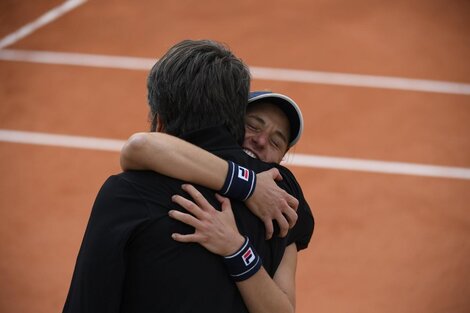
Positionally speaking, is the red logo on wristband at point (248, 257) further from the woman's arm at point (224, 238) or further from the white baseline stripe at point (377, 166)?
the white baseline stripe at point (377, 166)

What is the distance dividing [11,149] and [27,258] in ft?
4.97

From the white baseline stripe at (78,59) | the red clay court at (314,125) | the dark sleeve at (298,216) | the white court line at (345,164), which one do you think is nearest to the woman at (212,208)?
the dark sleeve at (298,216)

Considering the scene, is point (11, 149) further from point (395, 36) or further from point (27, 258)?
point (395, 36)

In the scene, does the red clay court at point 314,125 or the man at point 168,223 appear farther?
the red clay court at point 314,125

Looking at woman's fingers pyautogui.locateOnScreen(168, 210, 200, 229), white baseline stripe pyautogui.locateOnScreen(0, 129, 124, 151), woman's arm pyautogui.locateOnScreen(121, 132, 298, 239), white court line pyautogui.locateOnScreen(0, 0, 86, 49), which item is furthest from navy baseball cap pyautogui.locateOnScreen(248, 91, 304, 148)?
white court line pyautogui.locateOnScreen(0, 0, 86, 49)

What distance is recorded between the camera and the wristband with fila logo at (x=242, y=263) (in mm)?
2543

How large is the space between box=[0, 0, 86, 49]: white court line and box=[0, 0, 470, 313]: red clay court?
2 centimetres

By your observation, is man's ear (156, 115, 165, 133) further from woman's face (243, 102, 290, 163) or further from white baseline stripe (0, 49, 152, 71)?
white baseline stripe (0, 49, 152, 71)

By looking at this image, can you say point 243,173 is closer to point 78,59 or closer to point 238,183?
point 238,183

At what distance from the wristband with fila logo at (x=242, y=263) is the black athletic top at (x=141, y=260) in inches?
1.5

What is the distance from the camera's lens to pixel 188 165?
8.35 ft

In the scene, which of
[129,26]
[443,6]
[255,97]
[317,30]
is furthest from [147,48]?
[255,97]

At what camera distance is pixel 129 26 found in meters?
9.11

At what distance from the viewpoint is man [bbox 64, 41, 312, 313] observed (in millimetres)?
2438
